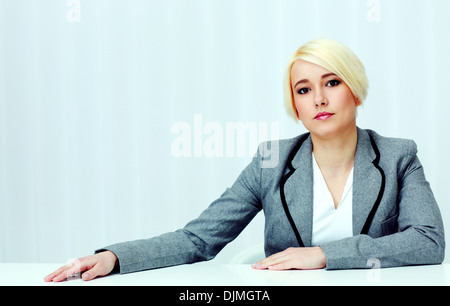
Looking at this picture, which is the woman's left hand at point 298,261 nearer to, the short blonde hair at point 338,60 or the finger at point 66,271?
the finger at point 66,271

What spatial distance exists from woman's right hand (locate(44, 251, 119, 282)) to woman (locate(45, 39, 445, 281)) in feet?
0.31

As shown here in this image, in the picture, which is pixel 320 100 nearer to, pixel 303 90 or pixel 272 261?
pixel 303 90

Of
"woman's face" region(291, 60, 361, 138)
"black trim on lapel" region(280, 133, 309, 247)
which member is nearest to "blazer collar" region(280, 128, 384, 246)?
"black trim on lapel" region(280, 133, 309, 247)

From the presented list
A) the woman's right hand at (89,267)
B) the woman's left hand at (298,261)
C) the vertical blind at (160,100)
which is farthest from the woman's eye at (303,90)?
the vertical blind at (160,100)

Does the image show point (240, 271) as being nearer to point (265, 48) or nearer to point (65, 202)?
point (265, 48)

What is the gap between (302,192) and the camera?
5.01 ft

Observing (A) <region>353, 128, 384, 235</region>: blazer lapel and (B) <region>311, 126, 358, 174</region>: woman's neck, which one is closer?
(A) <region>353, 128, 384, 235</region>: blazer lapel

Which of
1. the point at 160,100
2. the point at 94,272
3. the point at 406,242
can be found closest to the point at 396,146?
the point at 406,242

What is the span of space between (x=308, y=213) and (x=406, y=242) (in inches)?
12.4

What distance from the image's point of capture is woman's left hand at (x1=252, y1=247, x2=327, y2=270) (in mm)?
1206

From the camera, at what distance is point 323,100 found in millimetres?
1479

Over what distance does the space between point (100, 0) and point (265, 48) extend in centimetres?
92

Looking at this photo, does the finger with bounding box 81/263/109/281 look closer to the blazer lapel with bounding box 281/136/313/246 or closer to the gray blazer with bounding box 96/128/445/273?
the gray blazer with bounding box 96/128/445/273

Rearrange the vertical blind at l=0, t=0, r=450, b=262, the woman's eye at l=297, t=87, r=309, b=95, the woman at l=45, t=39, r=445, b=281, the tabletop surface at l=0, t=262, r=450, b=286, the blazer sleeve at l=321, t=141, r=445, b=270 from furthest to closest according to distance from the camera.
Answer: the vertical blind at l=0, t=0, r=450, b=262 → the woman's eye at l=297, t=87, r=309, b=95 → the woman at l=45, t=39, r=445, b=281 → the blazer sleeve at l=321, t=141, r=445, b=270 → the tabletop surface at l=0, t=262, r=450, b=286
